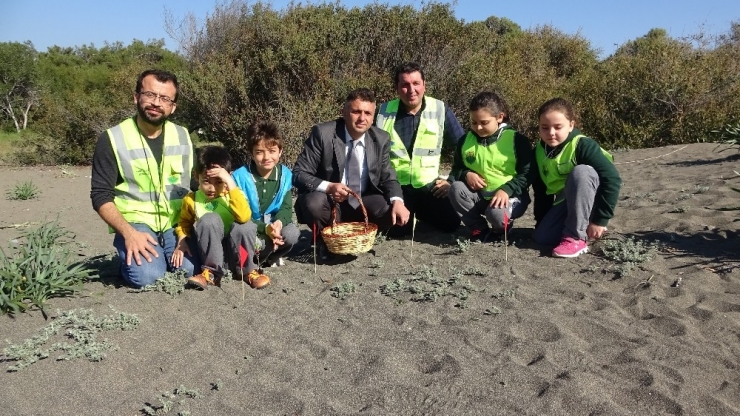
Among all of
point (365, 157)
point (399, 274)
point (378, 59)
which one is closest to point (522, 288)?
point (399, 274)

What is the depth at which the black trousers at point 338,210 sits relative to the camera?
4.87m

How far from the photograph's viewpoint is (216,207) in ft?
13.9

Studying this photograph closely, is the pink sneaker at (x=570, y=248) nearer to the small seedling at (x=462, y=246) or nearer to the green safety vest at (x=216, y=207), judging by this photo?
the small seedling at (x=462, y=246)

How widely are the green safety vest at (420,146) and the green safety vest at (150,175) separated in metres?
1.80

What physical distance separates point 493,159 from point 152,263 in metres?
2.75

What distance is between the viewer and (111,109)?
12023 mm

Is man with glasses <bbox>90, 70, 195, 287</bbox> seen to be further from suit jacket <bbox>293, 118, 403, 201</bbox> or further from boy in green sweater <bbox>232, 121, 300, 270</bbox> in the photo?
suit jacket <bbox>293, 118, 403, 201</bbox>

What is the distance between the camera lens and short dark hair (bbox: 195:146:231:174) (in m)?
4.04

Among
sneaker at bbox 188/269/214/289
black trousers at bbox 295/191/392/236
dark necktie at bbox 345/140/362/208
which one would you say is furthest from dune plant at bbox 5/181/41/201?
dark necktie at bbox 345/140/362/208

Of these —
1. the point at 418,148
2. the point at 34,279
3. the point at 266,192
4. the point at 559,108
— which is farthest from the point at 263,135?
the point at 559,108

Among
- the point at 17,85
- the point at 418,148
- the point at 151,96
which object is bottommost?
the point at 418,148

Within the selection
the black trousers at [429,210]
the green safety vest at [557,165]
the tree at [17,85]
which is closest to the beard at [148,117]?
the black trousers at [429,210]

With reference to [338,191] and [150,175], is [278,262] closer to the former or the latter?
[338,191]

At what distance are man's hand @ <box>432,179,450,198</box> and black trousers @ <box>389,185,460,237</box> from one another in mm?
74
